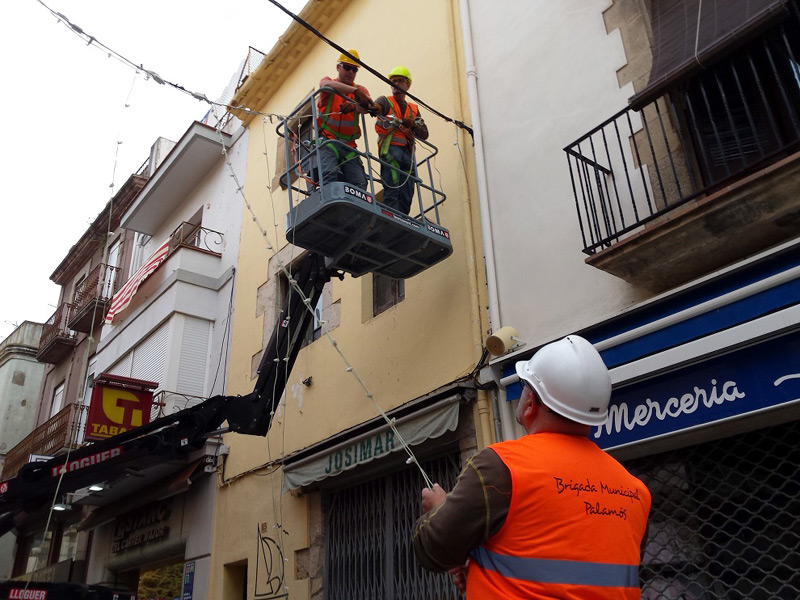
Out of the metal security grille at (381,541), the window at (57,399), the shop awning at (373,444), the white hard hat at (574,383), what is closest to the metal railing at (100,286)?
the window at (57,399)

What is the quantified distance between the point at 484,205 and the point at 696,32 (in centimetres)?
227

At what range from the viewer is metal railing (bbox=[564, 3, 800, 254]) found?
4.56m

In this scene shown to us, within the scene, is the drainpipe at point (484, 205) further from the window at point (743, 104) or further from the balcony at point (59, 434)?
the balcony at point (59, 434)

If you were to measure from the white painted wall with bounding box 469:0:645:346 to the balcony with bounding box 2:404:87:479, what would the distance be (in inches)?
401

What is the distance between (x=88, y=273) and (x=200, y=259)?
31.7 feet

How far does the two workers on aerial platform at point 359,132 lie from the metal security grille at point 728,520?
3311 mm

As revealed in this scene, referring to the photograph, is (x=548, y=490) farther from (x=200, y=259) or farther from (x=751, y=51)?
(x=200, y=259)

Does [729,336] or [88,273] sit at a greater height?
[88,273]

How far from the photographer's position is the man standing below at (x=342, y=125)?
241 inches

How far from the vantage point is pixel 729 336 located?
4.20 metres

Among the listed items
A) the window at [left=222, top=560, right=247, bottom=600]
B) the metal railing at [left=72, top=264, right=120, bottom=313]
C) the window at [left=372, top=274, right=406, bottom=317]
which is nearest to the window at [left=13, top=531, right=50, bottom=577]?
the metal railing at [left=72, top=264, right=120, bottom=313]

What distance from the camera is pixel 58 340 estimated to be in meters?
17.9

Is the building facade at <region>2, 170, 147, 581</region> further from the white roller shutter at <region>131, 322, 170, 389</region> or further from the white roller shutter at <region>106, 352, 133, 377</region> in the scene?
the white roller shutter at <region>131, 322, 170, 389</region>

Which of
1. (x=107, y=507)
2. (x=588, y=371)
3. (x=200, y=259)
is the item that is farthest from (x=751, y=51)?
(x=107, y=507)
